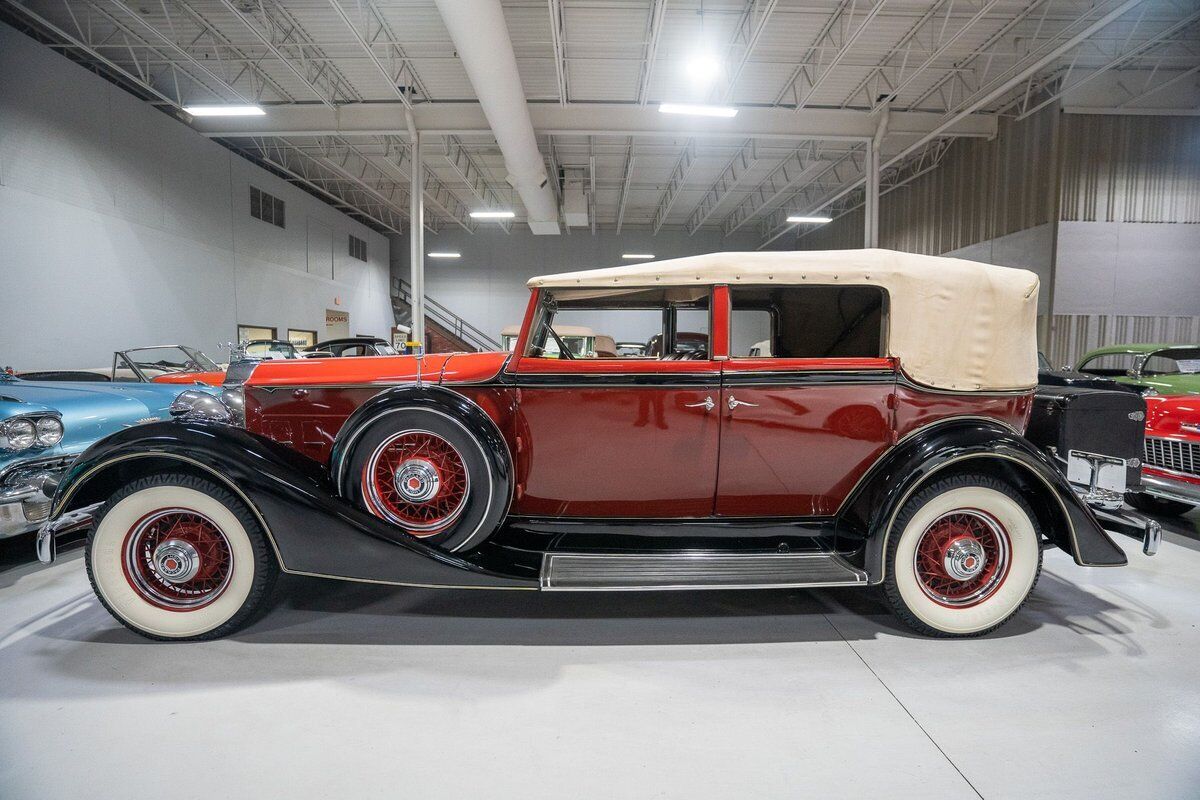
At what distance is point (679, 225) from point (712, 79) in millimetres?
11868

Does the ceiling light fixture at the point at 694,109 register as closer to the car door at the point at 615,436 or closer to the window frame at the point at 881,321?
the window frame at the point at 881,321

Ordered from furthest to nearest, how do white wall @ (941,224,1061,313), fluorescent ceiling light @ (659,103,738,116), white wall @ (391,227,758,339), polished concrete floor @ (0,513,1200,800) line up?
1. white wall @ (391,227,758,339)
2. white wall @ (941,224,1061,313)
3. fluorescent ceiling light @ (659,103,738,116)
4. polished concrete floor @ (0,513,1200,800)

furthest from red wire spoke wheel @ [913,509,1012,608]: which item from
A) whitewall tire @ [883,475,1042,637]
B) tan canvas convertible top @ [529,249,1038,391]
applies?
tan canvas convertible top @ [529,249,1038,391]

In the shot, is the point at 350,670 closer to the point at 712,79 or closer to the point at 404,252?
the point at 712,79

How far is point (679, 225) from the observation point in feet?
70.3

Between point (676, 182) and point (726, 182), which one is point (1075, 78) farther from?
point (676, 182)

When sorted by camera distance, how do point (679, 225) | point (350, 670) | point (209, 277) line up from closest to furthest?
point (350, 670) → point (209, 277) → point (679, 225)

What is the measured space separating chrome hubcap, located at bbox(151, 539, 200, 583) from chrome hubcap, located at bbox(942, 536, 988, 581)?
11.5ft

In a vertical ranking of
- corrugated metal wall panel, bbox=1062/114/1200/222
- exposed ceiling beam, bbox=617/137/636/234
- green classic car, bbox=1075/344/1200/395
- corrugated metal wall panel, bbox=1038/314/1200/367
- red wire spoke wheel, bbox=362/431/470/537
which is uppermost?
exposed ceiling beam, bbox=617/137/636/234

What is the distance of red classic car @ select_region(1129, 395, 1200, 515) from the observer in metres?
3.78

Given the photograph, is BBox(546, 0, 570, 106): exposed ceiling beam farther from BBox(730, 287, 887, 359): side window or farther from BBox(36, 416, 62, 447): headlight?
BBox(36, 416, 62, 447): headlight

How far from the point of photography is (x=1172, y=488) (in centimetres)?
378

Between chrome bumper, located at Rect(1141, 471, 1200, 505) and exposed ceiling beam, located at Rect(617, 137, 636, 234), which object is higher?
exposed ceiling beam, located at Rect(617, 137, 636, 234)

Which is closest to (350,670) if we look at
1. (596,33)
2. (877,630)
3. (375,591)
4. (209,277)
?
(375,591)
